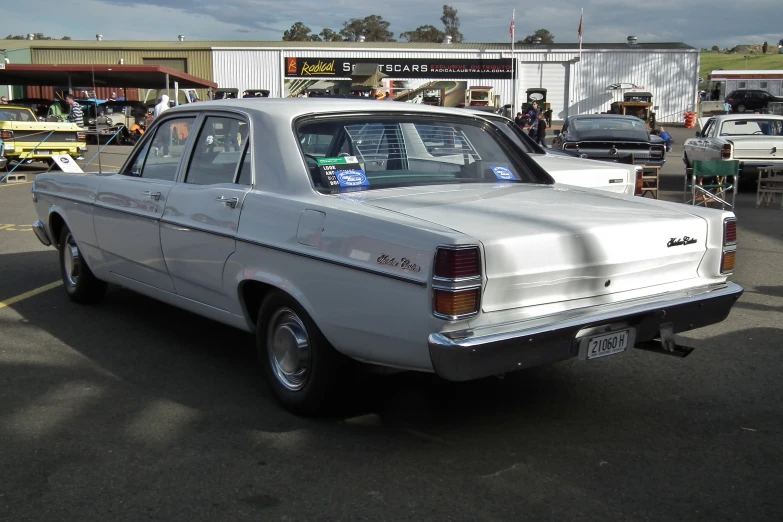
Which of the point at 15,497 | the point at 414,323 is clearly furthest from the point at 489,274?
the point at 15,497

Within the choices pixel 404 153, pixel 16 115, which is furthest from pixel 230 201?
pixel 16 115

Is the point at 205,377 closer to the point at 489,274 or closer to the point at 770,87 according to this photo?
the point at 489,274

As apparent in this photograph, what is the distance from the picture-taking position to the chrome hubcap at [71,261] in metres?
6.72

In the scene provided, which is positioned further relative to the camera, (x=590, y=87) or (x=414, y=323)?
(x=590, y=87)

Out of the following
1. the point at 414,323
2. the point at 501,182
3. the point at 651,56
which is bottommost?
the point at 414,323

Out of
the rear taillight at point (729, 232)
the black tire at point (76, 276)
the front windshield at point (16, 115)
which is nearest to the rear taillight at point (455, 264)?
the rear taillight at point (729, 232)

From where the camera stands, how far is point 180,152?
5375 mm

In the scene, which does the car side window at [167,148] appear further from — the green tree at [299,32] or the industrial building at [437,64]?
the green tree at [299,32]

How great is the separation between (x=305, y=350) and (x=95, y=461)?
3.63 feet

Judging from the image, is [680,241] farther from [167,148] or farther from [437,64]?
[437,64]

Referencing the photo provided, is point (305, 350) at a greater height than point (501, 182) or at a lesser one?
lesser

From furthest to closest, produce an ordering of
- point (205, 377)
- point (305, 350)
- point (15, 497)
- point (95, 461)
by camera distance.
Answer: point (205, 377), point (305, 350), point (95, 461), point (15, 497)

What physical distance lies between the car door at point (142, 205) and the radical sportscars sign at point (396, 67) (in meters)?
45.3

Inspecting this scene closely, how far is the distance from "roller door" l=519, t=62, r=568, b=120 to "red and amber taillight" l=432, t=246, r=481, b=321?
5104 centimetres
